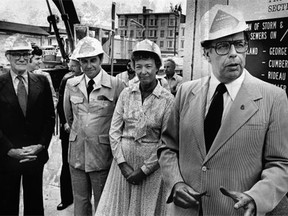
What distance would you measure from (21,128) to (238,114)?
2072 mm

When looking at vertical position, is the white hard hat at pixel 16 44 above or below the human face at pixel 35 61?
above

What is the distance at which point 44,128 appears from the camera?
10.4 feet

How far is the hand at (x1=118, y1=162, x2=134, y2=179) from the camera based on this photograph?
2.71m

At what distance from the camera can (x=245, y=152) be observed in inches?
61.9

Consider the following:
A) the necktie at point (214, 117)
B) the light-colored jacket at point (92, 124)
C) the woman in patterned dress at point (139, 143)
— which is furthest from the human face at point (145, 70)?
the necktie at point (214, 117)

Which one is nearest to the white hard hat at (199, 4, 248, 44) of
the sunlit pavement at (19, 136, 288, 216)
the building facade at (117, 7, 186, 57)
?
the building facade at (117, 7, 186, 57)

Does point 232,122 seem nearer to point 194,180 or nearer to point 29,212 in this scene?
point 194,180

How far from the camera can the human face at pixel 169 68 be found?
18.9 feet

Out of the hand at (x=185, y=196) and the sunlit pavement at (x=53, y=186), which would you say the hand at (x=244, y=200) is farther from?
the sunlit pavement at (x=53, y=186)

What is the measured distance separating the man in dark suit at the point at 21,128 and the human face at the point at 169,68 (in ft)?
9.40

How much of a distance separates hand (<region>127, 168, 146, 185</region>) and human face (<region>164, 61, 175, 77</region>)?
10.3 feet

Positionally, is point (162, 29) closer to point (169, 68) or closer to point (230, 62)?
point (230, 62)

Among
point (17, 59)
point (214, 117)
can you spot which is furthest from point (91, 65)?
point (214, 117)

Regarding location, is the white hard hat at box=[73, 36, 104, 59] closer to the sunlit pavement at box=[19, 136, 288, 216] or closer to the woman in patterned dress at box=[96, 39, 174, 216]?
the woman in patterned dress at box=[96, 39, 174, 216]
